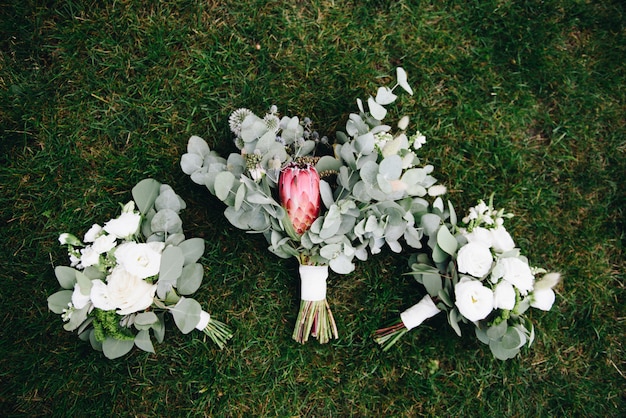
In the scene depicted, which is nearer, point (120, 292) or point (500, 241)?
point (120, 292)

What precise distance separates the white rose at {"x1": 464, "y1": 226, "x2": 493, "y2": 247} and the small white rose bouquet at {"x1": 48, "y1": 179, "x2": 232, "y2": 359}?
3.32 ft

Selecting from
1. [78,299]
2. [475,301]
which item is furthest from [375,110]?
[78,299]

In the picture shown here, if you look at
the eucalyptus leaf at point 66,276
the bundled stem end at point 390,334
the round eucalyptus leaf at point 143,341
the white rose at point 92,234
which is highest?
the white rose at point 92,234

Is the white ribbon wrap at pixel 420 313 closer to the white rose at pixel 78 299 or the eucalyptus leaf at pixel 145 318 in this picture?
the eucalyptus leaf at pixel 145 318

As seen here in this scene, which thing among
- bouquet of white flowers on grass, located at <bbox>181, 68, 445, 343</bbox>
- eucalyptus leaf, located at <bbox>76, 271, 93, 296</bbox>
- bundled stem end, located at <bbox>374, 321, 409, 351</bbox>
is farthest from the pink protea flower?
eucalyptus leaf, located at <bbox>76, 271, 93, 296</bbox>

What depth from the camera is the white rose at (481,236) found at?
181cm

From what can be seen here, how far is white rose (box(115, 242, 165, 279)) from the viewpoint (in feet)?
5.22

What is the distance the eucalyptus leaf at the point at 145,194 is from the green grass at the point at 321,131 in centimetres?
15

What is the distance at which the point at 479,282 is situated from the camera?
1.73m

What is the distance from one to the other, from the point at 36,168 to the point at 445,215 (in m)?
1.66

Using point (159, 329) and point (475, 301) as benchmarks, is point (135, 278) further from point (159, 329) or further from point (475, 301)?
point (475, 301)

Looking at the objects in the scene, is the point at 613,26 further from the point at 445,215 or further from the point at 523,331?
the point at 523,331

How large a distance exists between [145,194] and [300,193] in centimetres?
60

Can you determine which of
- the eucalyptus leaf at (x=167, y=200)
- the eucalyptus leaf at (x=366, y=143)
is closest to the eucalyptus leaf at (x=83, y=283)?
the eucalyptus leaf at (x=167, y=200)
